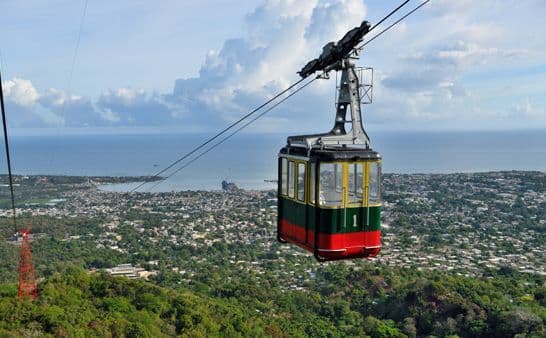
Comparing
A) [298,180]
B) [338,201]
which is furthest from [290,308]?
[338,201]

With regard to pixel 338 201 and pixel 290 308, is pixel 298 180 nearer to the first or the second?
pixel 338 201

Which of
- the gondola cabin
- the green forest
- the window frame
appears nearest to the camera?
the gondola cabin

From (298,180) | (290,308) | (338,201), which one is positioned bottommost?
(290,308)

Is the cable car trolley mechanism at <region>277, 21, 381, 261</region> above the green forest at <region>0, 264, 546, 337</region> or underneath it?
above

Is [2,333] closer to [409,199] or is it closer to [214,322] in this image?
[214,322]

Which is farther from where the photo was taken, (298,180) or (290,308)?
(290,308)

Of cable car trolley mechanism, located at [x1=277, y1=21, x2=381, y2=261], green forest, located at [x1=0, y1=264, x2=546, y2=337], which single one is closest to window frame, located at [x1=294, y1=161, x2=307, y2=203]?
cable car trolley mechanism, located at [x1=277, y1=21, x2=381, y2=261]

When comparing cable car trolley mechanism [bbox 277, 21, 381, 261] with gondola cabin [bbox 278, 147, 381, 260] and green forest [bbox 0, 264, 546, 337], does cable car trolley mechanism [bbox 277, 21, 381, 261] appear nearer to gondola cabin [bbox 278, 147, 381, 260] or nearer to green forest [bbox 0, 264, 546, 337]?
gondola cabin [bbox 278, 147, 381, 260]

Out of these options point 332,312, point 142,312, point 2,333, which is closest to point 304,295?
point 332,312
